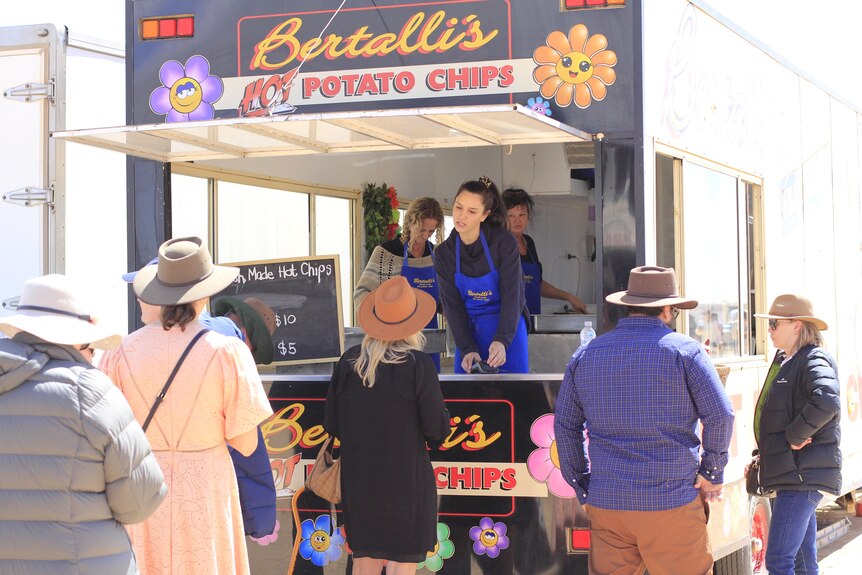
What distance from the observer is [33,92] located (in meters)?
5.95

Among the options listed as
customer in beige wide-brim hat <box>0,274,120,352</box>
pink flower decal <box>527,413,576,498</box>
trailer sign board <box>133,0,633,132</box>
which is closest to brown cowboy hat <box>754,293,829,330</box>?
trailer sign board <box>133,0,633,132</box>

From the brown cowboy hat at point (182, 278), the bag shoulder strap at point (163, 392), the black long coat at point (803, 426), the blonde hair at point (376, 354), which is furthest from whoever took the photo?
the black long coat at point (803, 426)

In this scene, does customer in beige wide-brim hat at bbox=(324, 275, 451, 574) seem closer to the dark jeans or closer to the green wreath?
the dark jeans

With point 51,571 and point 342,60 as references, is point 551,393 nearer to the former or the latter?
point 342,60

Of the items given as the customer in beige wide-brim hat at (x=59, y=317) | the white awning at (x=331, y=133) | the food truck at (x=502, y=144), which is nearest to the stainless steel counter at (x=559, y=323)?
the food truck at (x=502, y=144)

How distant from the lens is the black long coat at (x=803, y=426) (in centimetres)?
545

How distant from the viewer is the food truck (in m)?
5.21

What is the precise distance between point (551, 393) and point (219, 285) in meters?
1.71

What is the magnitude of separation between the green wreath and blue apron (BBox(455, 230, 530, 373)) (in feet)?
8.04

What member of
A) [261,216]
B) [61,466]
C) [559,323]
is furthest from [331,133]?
[61,466]

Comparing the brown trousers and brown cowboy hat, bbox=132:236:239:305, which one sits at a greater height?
brown cowboy hat, bbox=132:236:239:305

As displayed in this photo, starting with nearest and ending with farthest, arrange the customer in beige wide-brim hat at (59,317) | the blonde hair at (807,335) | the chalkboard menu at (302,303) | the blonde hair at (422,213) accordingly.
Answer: the customer in beige wide-brim hat at (59,317) < the blonde hair at (807,335) < the chalkboard menu at (302,303) < the blonde hair at (422,213)

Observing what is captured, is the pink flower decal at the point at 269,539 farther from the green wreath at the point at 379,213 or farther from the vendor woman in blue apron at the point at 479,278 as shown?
the green wreath at the point at 379,213

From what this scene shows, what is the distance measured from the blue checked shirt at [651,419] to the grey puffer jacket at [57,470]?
6.26ft
